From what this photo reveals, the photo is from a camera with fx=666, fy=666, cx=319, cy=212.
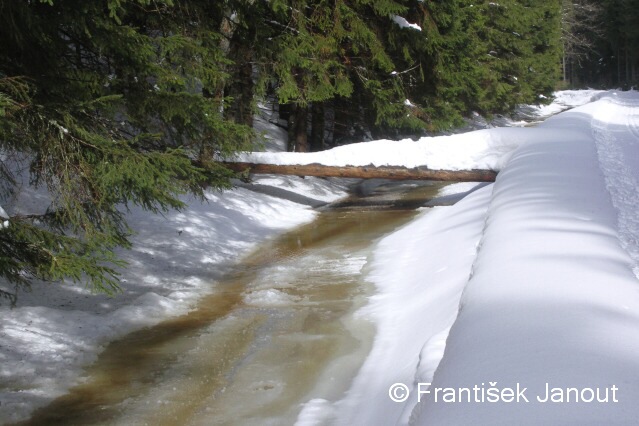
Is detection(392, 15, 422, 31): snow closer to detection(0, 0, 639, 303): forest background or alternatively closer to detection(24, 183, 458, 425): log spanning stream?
detection(0, 0, 639, 303): forest background

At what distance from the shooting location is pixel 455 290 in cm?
668

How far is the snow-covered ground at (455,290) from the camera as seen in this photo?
11.8ft

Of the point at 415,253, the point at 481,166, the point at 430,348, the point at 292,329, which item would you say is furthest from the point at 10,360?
the point at 481,166

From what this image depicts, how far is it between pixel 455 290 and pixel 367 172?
270 inches

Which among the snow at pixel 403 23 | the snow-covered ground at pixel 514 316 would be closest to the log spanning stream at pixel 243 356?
the snow-covered ground at pixel 514 316

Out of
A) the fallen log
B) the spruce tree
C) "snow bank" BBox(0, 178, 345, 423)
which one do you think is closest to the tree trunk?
"snow bank" BBox(0, 178, 345, 423)

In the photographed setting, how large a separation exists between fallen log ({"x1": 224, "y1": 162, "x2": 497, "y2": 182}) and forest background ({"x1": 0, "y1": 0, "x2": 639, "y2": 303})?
1270 mm

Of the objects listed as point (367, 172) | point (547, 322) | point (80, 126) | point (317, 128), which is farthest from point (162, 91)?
point (317, 128)

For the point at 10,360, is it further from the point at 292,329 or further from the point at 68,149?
the point at 292,329

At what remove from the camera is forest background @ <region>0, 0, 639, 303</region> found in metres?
6.09

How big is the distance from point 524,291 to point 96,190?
4.04m

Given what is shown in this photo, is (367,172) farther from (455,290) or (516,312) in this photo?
(516,312)

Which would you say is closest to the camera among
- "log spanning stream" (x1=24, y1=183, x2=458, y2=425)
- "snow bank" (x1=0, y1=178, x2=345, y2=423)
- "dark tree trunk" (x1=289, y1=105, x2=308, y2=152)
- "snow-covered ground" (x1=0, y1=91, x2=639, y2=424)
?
"snow-covered ground" (x1=0, y1=91, x2=639, y2=424)

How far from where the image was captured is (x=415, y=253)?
31.4 feet
